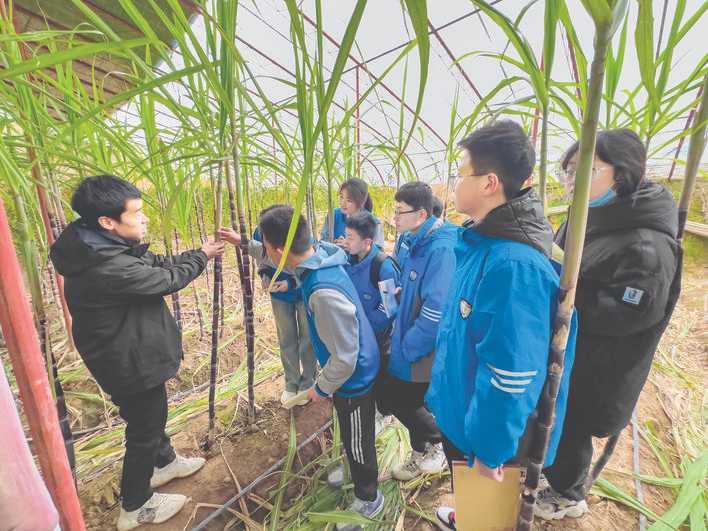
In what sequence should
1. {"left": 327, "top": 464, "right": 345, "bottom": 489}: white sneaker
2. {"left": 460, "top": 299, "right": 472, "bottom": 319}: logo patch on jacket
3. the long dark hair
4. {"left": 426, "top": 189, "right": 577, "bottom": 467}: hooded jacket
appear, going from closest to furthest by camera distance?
{"left": 426, "top": 189, "right": 577, "bottom": 467}: hooded jacket
{"left": 460, "top": 299, "right": 472, "bottom": 319}: logo patch on jacket
{"left": 327, "top": 464, "right": 345, "bottom": 489}: white sneaker
the long dark hair

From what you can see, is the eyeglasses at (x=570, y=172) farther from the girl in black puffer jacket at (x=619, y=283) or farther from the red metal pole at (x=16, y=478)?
the red metal pole at (x=16, y=478)

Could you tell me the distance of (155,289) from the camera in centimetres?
115

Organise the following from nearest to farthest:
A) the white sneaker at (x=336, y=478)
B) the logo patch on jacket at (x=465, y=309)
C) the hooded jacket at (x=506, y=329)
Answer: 1. the hooded jacket at (x=506, y=329)
2. the logo patch on jacket at (x=465, y=309)
3. the white sneaker at (x=336, y=478)

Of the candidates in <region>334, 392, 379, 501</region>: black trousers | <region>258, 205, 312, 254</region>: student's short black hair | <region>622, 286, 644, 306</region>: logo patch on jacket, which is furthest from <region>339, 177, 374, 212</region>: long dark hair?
<region>622, 286, 644, 306</region>: logo patch on jacket

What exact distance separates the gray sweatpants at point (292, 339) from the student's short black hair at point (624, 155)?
1620 mm

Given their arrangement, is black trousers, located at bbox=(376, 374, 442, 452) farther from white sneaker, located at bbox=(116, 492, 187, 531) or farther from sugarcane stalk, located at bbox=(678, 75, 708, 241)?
sugarcane stalk, located at bbox=(678, 75, 708, 241)

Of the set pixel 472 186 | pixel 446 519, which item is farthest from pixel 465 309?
pixel 446 519

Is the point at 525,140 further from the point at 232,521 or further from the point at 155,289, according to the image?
the point at 232,521

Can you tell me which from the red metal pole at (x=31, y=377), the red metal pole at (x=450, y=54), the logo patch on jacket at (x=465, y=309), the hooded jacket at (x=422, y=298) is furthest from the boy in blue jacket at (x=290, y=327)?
the red metal pole at (x=450, y=54)

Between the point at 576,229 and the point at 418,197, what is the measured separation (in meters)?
1.00

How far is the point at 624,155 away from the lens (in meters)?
0.95

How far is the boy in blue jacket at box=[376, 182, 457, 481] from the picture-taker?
4.20 feet

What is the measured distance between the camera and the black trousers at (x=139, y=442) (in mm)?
1209

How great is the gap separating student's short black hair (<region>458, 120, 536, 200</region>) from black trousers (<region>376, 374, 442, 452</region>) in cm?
100
